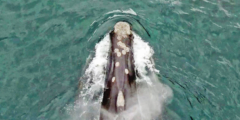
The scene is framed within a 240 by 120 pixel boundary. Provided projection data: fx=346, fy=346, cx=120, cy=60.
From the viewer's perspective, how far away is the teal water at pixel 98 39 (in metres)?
26.2

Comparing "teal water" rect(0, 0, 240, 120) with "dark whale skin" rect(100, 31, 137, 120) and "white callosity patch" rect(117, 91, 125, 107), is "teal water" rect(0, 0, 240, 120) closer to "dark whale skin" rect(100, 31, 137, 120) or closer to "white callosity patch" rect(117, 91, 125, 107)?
"dark whale skin" rect(100, 31, 137, 120)

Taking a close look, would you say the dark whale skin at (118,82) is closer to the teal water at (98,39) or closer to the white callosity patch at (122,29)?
the white callosity patch at (122,29)

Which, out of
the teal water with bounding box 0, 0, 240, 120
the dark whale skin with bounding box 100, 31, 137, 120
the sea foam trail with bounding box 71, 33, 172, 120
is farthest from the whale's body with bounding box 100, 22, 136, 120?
the teal water with bounding box 0, 0, 240, 120

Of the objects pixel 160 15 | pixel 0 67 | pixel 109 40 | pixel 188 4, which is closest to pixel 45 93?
pixel 0 67

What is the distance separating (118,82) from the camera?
2584 cm

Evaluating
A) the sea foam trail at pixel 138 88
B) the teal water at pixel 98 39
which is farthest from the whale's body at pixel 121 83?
the teal water at pixel 98 39

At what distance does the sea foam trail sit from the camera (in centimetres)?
2580

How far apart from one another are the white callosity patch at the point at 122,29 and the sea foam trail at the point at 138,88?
3.93 ft

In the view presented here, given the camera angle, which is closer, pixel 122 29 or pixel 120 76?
pixel 120 76

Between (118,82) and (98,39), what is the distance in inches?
240

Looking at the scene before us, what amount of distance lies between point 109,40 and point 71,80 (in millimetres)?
5114

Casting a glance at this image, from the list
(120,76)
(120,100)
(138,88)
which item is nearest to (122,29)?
(120,76)

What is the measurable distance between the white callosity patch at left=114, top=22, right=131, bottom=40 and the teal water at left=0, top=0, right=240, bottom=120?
148cm

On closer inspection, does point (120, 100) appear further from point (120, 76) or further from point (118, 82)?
point (120, 76)
